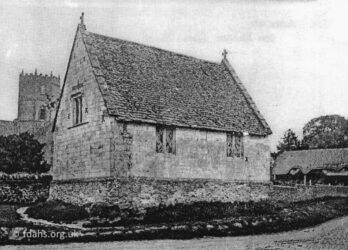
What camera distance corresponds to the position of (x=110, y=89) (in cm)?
2533

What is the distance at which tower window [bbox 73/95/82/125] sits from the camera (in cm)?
2729

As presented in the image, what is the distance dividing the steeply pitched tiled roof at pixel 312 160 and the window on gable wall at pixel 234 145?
39.3 meters

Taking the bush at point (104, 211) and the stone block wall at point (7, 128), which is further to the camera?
the stone block wall at point (7, 128)

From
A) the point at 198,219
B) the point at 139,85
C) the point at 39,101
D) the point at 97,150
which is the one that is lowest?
the point at 198,219

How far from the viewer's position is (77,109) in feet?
91.5

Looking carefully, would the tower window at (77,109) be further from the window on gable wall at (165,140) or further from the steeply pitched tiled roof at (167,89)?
the window on gable wall at (165,140)

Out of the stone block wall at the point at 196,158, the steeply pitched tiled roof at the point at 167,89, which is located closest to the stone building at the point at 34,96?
the steeply pitched tiled roof at the point at 167,89

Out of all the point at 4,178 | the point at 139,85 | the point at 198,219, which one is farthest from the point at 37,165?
the point at 198,219

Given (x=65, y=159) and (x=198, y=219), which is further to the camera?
(x=65, y=159)

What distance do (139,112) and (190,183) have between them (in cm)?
516

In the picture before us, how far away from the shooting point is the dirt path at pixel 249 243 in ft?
47.5

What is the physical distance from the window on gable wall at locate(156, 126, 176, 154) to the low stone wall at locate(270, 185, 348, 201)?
45.4ft

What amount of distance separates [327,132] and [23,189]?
6749 cm

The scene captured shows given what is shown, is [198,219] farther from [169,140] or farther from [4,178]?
[4,178]
